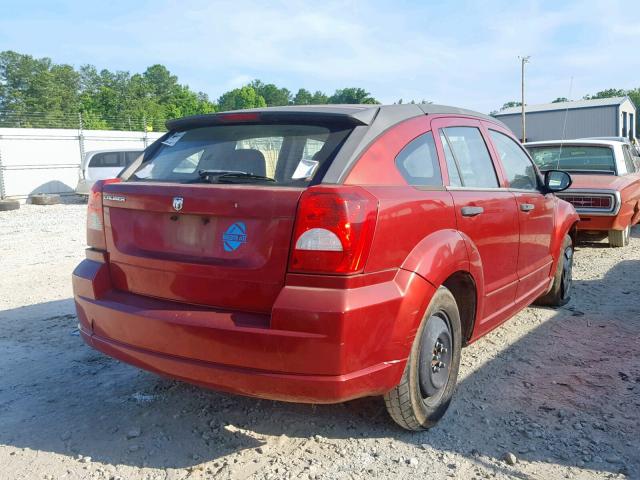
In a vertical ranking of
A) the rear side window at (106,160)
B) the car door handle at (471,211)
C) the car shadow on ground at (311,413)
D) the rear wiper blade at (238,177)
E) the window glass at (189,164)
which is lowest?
the car shadow on ground at (311,413)

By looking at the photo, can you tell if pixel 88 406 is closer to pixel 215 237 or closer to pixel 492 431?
pixel 215 237

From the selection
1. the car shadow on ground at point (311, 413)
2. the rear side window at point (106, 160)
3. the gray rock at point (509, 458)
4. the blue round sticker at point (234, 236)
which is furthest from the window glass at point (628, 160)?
the rear side window at point (106, 160)

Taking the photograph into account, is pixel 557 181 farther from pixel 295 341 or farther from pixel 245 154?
pixel 295 341

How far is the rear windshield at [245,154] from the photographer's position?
2.95 m

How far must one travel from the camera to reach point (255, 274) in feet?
8.96

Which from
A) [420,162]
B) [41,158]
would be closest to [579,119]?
[41,158]

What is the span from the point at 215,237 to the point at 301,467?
3.97 feet

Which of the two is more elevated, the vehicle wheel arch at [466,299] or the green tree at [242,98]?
the green tree at [242,98]

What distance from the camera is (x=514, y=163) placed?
462 cm

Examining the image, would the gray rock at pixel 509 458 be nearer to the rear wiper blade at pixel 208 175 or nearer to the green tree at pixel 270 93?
the rear wiper blade at pixel 208 175

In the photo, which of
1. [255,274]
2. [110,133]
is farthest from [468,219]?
[110,133]

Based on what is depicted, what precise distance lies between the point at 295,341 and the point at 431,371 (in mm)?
988

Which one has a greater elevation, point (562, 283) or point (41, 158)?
point (41, 158)

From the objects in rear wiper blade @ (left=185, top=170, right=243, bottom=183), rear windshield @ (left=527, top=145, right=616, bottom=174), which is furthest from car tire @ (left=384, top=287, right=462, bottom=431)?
rear windshield @ (left=527, top=145, right=616, bottom=174)
